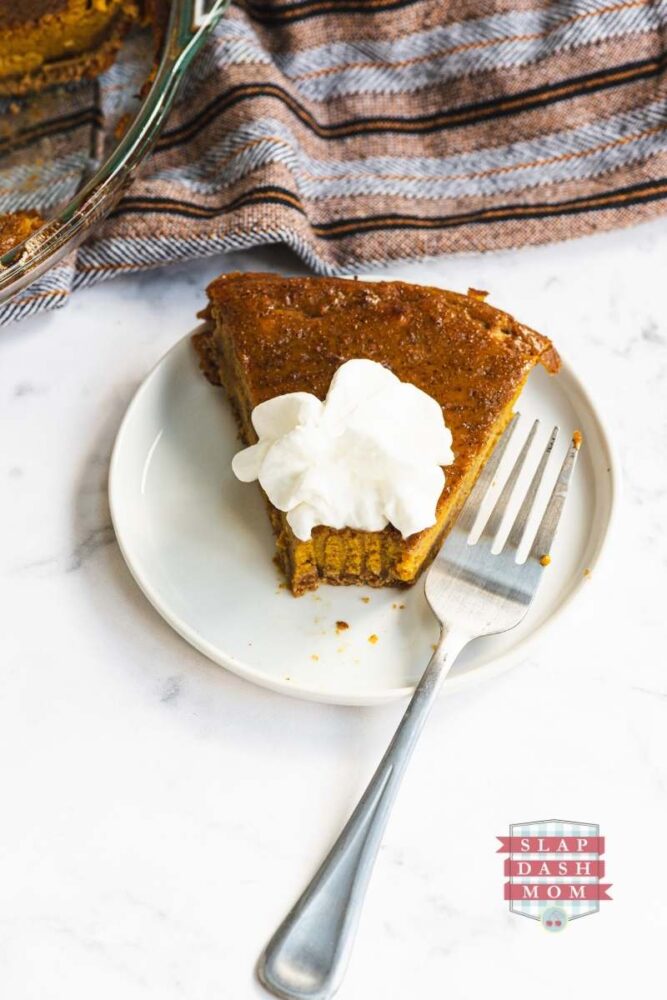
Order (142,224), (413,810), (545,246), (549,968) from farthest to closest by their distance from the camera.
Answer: (545,246) < (142,224) < (413,810) < (549,968)

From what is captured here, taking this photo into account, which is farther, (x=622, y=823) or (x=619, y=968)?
(x=622, y=823)

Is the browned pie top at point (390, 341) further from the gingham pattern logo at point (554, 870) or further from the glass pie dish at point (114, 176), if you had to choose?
the gingham pattern logo at point (554, 870)

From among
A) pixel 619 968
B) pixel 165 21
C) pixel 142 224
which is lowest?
pixel 619 968

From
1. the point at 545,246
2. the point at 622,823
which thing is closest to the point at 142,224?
the point at 545,246

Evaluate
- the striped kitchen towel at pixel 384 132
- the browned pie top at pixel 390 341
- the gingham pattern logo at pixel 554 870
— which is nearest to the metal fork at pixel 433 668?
the browned pie top at pixel 390 341

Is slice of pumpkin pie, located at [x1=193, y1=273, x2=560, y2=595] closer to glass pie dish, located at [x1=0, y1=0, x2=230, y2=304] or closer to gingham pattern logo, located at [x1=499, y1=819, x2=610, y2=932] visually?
glass pie dish, located at [x1=0, y1=0, x2=230, y2=304]

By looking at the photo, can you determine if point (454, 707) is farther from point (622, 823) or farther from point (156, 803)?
point (156, 803)

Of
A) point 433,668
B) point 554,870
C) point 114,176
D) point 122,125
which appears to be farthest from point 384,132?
point 554,870
